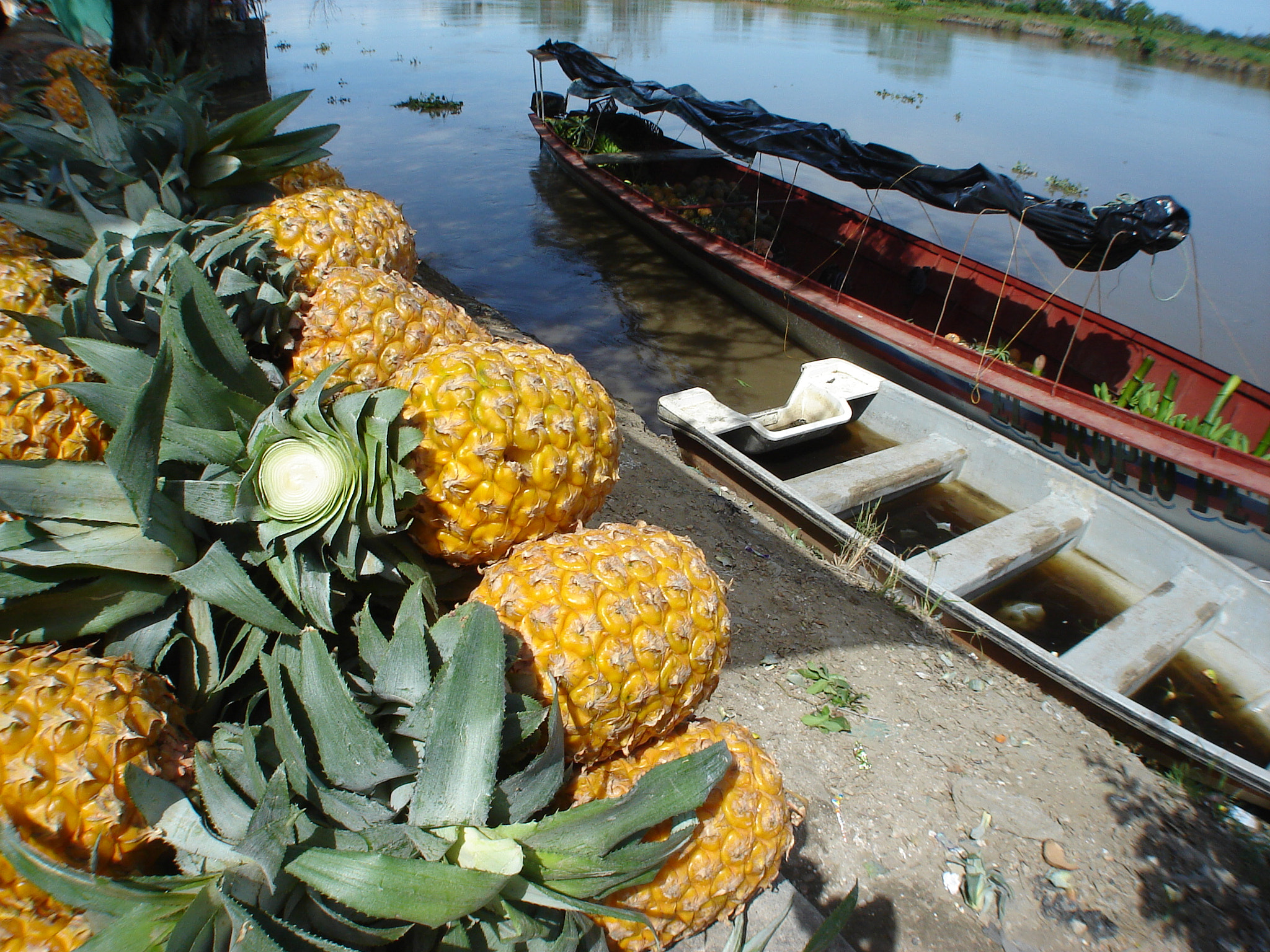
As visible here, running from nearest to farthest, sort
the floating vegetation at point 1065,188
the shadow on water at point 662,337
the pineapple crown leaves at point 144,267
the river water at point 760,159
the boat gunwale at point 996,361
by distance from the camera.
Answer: the pineapple crown leaves at point 144,267 < the boat gunwale at point 996,361 < the shadow on water at point 662,337 < the river water at point 760,159 < the floating vegetation at point 1065,188

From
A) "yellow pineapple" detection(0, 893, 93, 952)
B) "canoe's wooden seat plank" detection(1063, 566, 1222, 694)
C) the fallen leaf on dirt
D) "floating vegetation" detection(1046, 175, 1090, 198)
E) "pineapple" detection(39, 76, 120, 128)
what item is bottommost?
the fallen leaf on dirt

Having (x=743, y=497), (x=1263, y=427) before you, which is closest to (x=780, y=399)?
(x=743, y=497)

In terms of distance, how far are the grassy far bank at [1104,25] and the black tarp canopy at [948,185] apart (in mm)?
41092

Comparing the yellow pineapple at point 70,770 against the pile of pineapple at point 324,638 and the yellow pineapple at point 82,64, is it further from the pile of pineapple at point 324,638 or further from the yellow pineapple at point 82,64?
the yellow pineapple at point 82,64

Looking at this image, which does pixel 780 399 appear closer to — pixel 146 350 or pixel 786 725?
pixel 786 725

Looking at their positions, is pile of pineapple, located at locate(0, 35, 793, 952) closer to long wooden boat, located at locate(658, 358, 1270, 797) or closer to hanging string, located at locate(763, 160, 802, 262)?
long wooden boat, located at locate(658, 358, 1270, 797)

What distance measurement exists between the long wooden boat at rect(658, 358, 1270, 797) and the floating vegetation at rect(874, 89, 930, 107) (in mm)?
20427

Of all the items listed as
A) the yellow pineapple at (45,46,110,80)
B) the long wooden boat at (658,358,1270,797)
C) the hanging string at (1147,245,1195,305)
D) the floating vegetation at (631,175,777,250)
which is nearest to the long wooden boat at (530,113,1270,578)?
the floating vegetation at (631,175,777,250)

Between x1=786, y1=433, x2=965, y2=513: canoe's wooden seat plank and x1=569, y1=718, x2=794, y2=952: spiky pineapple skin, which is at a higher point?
x1=569, y1=718, x2=794, y2=952: spiky pineapple skin

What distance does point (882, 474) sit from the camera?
5527 mm

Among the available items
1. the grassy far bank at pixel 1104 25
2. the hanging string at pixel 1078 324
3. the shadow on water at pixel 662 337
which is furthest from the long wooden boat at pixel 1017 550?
the grassy far bank at pixel 1104 25

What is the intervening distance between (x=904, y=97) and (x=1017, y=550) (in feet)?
77.6

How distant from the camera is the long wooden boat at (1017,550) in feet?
13.5

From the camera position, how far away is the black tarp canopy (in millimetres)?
6215
